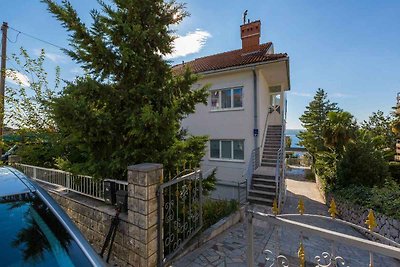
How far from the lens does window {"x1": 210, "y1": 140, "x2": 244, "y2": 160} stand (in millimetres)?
11789

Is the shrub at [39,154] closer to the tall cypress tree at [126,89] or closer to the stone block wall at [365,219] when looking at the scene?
the tall cypress tree at [126,89]

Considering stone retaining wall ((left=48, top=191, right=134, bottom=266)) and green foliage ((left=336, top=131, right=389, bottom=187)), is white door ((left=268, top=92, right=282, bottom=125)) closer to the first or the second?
green foliage ((left=336, top=131, right=389, bottom=187))

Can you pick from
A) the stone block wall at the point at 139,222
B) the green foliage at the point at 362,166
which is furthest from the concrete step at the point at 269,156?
the stone block wall at the point at 139,222

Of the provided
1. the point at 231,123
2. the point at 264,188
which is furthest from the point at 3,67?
the point at 264,188

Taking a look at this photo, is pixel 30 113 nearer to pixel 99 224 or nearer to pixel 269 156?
pixel 99 224

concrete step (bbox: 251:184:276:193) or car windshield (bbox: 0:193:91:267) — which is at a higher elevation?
car windshield (bbox: 0:193:91:267)

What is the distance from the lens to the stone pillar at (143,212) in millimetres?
3426

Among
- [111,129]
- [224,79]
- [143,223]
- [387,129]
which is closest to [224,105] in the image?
[224,79]

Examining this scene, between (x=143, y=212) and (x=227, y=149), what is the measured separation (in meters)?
9.10

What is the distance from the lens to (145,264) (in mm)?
3455

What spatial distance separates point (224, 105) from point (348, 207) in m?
7.55

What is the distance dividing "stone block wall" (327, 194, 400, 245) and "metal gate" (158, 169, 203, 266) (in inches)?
148

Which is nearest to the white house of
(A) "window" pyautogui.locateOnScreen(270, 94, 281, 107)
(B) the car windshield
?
(A) "window" pyautogui.locateOnScreen(270, 94, 281, 107)

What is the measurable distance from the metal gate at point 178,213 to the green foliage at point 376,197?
18.1 ft
